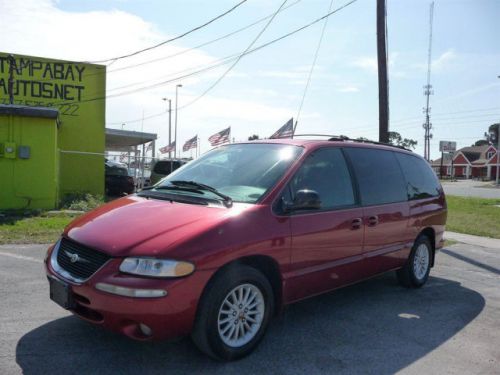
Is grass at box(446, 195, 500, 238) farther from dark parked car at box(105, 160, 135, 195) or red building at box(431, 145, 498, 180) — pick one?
red building at box(431, 145, 498, 180)

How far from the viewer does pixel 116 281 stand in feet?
10.8

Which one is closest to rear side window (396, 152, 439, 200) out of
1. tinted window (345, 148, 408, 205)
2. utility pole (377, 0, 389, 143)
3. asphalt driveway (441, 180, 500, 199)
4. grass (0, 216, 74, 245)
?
tinted window (345, 148, 408, 205)

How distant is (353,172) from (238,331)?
86.6 inches

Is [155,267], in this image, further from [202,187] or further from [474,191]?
[474,191]

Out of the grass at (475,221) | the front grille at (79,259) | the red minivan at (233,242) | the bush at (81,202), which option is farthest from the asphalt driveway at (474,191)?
the front grille at (79,259)

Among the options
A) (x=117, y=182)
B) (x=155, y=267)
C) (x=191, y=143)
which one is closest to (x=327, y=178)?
(x=155, y=267)

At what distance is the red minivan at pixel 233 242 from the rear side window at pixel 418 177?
16.6 inches

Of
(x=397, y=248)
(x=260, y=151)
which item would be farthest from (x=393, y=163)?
(x=260, y=151)

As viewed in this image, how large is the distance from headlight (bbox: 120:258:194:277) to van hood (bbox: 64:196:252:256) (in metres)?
0.06

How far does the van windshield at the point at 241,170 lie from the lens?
422 centimetres

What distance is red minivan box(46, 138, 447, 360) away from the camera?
10.9 feet

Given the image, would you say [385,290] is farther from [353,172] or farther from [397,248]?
[353,172]

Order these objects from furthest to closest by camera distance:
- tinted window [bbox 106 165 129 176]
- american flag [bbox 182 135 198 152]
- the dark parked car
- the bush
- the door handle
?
1. american flag [bbox 182 135 198 152]
2. tinted window [bbox 106 165 129 176]
3. the dark parked car
4. the bush
5. the door handle

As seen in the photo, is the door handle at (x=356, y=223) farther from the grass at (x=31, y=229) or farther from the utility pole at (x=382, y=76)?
the utility pole at (x=382, y=76)
